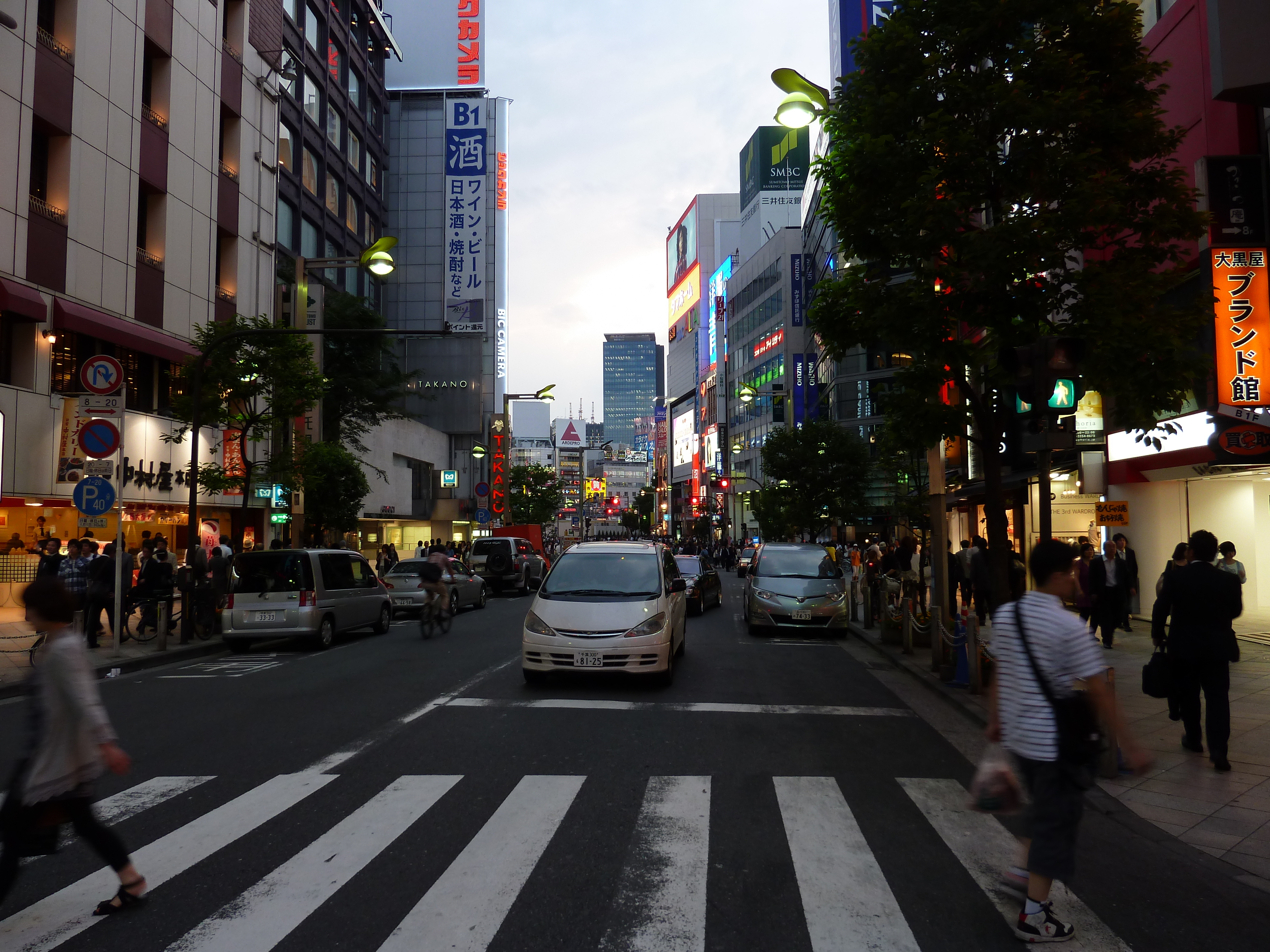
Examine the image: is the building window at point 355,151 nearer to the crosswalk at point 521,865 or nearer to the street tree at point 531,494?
the street tree at point 531,494

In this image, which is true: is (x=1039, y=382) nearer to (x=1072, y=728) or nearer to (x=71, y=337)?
(x=1072, y=728)

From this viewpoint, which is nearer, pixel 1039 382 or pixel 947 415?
pixel 1039 382

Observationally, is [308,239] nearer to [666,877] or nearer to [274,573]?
[274,573]

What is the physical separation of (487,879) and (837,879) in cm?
184

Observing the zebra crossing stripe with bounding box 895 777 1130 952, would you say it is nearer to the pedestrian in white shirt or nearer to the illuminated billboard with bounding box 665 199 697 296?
the pedestrian in white shirt

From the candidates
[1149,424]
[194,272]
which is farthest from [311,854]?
[194,272]

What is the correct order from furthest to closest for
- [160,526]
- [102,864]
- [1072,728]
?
[160,526]
[102,864]
[1072,728]

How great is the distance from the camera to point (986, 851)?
5383mm

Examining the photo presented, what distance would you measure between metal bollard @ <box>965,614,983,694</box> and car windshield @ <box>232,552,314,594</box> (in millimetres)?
10495

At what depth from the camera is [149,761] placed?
7543mm

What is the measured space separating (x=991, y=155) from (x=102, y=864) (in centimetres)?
957

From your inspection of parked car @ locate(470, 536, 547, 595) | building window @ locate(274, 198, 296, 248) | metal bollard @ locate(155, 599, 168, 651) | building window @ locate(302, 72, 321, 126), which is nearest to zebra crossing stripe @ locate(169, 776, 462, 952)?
metal bollard @ locate(155, 599, 168, 651)

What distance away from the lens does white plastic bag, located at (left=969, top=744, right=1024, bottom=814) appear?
13.8 ft

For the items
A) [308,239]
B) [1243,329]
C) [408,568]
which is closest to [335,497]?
[408,568]
